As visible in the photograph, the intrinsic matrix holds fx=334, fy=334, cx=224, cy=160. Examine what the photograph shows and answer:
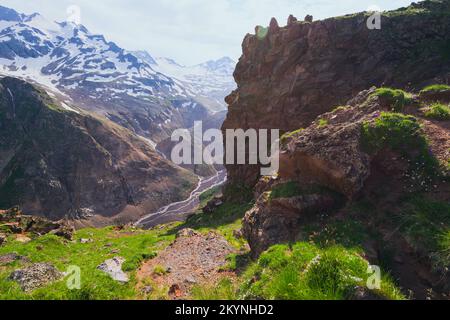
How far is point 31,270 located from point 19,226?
2939cm

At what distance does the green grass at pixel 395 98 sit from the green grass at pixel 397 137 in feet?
7.11

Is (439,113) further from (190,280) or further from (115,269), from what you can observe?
(115,269)

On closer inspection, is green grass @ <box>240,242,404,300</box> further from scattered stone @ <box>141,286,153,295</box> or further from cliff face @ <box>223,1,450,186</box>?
cliff face @ <box>223,1,450,186</box>

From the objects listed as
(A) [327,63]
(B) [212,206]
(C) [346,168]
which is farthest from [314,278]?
(A) [327,63]

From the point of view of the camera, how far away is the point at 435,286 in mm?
11430

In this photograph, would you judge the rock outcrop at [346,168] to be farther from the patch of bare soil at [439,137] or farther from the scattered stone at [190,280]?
the scattered stone at [190,280]

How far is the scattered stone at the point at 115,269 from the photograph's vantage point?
1738 centimetres

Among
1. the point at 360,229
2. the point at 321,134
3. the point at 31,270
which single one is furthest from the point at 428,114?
the point at 31,270

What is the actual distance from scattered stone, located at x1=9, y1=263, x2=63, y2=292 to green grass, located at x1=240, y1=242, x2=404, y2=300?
871 centimetres

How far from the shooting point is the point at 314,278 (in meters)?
10.1

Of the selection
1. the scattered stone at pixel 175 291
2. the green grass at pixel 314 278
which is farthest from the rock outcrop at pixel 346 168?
the scattered stone at pixel 175 291

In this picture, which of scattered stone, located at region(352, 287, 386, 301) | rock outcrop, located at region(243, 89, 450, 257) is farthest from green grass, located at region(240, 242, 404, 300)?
rock outcrop, located at region(243, 89, 450, 257)

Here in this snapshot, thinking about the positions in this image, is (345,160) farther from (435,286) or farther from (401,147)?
(435,286)

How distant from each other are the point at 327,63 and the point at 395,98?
40.3 meters
